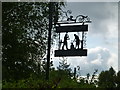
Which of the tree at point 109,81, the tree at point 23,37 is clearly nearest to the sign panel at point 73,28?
the tree at point 109,81

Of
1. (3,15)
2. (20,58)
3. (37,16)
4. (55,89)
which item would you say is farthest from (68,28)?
(37,16)

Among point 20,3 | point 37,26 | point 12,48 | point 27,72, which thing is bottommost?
point 27,72

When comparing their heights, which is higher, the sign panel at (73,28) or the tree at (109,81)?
the sign panel at (73,28)

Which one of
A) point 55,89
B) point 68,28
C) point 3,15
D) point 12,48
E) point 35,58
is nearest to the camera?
point 55,89

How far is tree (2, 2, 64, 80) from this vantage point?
720 inches

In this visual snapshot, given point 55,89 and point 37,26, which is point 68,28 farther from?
point 37,26

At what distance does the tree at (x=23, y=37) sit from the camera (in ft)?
60.0

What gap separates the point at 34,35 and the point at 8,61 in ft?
9.79

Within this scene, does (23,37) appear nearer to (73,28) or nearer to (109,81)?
Result: (109,81)

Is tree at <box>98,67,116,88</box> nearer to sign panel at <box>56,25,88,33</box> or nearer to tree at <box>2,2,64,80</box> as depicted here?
sign panel at <box>56,25,88,33</box>

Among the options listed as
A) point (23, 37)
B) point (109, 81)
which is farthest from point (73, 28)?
point (23, 37)

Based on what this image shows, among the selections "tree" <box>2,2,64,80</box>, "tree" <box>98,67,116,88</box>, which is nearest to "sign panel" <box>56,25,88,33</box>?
"tree" <box>98,67,116,88</box>

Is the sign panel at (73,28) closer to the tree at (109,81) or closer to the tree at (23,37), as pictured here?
the tree at (109,81)

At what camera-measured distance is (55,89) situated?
5.62 metres
